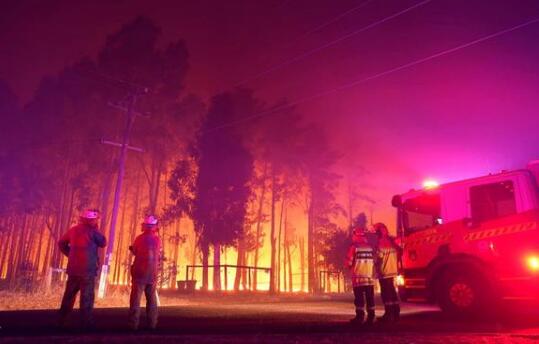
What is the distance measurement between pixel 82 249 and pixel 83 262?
0.20 m

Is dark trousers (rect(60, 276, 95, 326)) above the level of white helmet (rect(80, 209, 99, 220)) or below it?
below

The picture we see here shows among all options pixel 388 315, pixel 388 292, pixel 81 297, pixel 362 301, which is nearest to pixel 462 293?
A: pixel 388 292

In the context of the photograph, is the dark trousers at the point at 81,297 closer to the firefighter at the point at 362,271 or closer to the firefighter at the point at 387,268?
the firefighter at the point at 362,271

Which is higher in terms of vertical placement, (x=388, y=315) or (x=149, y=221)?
(x=149, y=221)

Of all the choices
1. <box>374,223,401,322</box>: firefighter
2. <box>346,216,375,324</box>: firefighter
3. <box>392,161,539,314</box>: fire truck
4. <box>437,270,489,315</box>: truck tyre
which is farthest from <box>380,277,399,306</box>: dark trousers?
<box>437,270,489,315</box>: truck tyre

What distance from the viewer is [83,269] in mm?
7160

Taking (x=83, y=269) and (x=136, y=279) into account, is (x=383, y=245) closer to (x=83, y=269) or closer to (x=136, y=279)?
(x=136, y=279)

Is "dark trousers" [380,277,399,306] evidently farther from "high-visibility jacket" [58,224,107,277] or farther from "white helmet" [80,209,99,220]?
"white helmet" [80,209,99,220]

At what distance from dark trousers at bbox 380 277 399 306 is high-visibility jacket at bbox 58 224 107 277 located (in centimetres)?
520

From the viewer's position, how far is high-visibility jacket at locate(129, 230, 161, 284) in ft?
22.2

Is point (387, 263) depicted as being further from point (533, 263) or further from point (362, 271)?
point (533, 263)

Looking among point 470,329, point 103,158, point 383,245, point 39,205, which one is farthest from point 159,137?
point 470,329

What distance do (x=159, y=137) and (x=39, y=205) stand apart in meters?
10.8

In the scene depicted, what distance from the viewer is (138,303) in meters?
6.62
